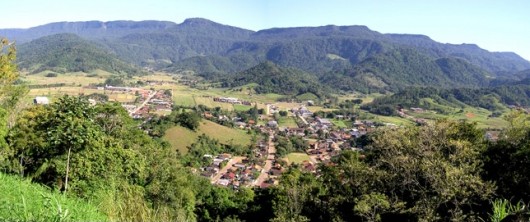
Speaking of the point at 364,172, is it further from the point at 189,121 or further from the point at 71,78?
the point at 71,78

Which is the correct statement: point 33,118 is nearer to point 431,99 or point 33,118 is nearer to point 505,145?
point 505,145

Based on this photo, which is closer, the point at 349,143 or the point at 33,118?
the point at 33,118

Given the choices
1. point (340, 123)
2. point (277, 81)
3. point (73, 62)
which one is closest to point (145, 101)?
point (340, 123)

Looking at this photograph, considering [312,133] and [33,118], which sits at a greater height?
[33,118]

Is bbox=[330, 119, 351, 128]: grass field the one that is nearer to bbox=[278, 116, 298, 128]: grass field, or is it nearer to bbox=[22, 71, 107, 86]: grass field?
bbox=[278, 116, 298, 128]: grass field

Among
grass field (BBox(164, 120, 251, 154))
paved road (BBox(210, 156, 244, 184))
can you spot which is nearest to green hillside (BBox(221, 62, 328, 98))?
grass field (BBox(164, 120, 251, 154))

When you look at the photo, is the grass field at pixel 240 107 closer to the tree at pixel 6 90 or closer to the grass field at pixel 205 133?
the grass field at pixel 205 133

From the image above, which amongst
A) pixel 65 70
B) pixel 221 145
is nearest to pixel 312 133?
pixel 221 145

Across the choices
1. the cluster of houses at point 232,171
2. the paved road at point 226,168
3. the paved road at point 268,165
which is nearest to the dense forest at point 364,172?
the cluster of houses at point 232,171
